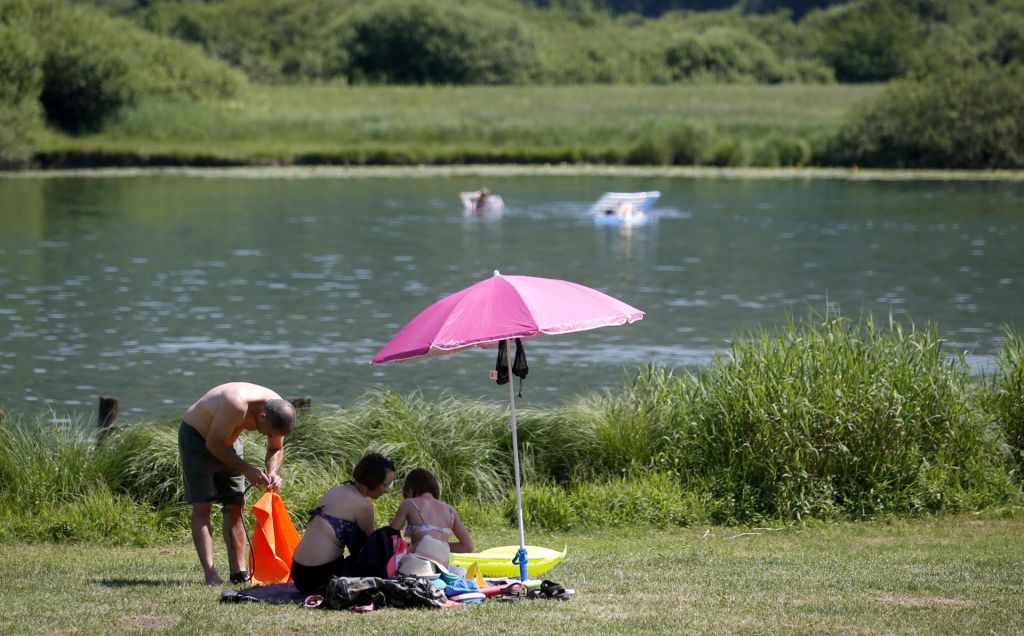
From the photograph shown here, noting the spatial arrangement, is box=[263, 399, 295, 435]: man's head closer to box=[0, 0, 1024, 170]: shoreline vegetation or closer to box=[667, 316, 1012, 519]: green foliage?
box=[667, 316, 1012, 519]: green foliage

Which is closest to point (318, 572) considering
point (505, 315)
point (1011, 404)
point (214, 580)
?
point (214, 580)

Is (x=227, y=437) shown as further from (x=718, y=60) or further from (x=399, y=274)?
(x=718, y=60)

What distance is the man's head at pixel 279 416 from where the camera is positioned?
9000 mm

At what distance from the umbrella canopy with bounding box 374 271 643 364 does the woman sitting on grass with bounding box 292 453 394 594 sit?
778mm

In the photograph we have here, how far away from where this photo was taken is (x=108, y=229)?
39.6 meters

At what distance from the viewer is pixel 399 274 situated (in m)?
31.7

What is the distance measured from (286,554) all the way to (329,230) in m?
31.3

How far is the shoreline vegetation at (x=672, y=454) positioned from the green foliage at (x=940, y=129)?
55070mm

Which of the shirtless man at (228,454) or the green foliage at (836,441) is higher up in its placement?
the shirtless man at (228,454)

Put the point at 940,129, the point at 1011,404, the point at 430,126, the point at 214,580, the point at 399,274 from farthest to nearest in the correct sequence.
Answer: the point at 430,126 → the point at 940,129 → the point at 399,274 → the point at 1011,404 → the point at 214,580

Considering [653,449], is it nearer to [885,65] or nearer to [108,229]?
[108,229]

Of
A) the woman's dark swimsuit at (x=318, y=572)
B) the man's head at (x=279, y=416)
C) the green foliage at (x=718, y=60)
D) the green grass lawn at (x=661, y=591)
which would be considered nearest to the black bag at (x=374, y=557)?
the woman's dark swimsuit at (x=318, y=572)

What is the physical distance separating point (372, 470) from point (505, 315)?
115 cm

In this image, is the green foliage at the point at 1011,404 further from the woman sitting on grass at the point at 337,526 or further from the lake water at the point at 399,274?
the woman sitting on grass at the point at 337,526
